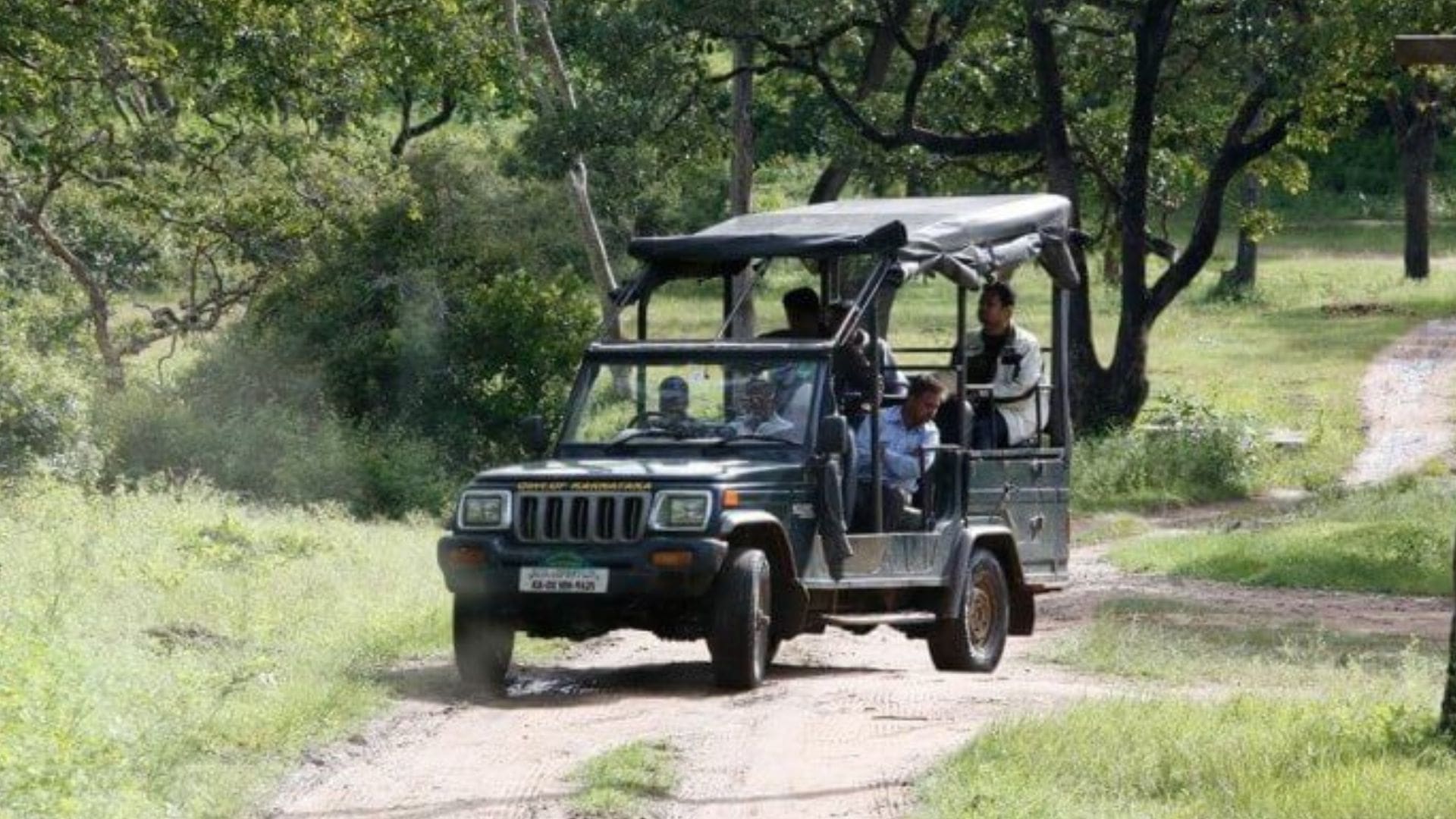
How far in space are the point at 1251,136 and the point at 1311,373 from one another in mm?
7158

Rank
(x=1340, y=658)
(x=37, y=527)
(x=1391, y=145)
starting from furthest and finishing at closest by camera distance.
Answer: (x=1391, y=145)
(x=37, y=527)
(x=1340, y=658)

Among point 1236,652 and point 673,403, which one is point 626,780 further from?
point 1236,652

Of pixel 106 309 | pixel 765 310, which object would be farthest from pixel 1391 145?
pixel 106 309

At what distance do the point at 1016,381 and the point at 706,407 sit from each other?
8.42 ft

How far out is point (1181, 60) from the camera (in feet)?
112

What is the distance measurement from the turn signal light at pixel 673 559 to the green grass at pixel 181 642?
149 cm

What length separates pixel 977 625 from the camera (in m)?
15.2

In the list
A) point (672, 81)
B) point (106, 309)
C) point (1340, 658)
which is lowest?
point (1340, 658)

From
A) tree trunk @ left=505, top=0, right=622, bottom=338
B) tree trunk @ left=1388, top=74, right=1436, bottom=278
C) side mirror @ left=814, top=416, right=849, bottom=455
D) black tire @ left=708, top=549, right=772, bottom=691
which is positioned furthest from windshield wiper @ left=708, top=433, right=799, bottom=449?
tree trunk @ left=1388, top=74, right=1436, bottom=278

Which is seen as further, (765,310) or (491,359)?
(765,310)

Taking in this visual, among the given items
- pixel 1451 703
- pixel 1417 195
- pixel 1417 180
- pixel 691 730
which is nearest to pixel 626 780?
pixel 691 730

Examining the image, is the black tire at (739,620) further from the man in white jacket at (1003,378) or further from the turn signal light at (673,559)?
the man in white jacket at (1003,378)

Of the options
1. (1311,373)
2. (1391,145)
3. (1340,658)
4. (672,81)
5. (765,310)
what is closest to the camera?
(1340,658)

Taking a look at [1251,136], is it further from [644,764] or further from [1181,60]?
[644,764]
